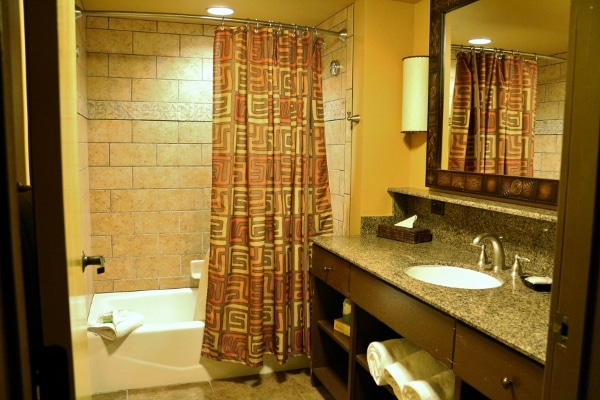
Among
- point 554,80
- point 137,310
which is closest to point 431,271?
point 554,80

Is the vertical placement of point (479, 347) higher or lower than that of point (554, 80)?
lower

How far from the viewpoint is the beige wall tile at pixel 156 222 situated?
321 cm

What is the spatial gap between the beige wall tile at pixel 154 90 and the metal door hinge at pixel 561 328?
2.87 m

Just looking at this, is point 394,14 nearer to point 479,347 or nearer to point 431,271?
point 431,271

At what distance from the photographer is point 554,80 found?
5.85 ft

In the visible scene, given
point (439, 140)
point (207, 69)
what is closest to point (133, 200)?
point (207, 69)

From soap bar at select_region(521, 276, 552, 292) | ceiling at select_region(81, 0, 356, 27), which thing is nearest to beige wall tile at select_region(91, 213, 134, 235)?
ceiling at select_region(81, 0, 356, 27)

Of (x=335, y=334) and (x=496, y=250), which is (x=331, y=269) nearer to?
(x=335, y=334)

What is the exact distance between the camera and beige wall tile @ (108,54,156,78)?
3.05m

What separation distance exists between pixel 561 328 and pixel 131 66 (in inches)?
118

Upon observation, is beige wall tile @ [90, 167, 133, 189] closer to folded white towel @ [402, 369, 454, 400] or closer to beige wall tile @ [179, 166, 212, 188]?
beige wall tile @ [179, 166, 212, 188]

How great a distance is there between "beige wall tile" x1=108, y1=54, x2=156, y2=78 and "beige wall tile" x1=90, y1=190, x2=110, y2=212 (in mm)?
785

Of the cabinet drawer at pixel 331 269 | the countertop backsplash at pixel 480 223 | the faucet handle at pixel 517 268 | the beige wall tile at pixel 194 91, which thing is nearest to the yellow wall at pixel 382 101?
the countertop backsplash at pixel 480 223

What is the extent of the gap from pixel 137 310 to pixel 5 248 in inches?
111
